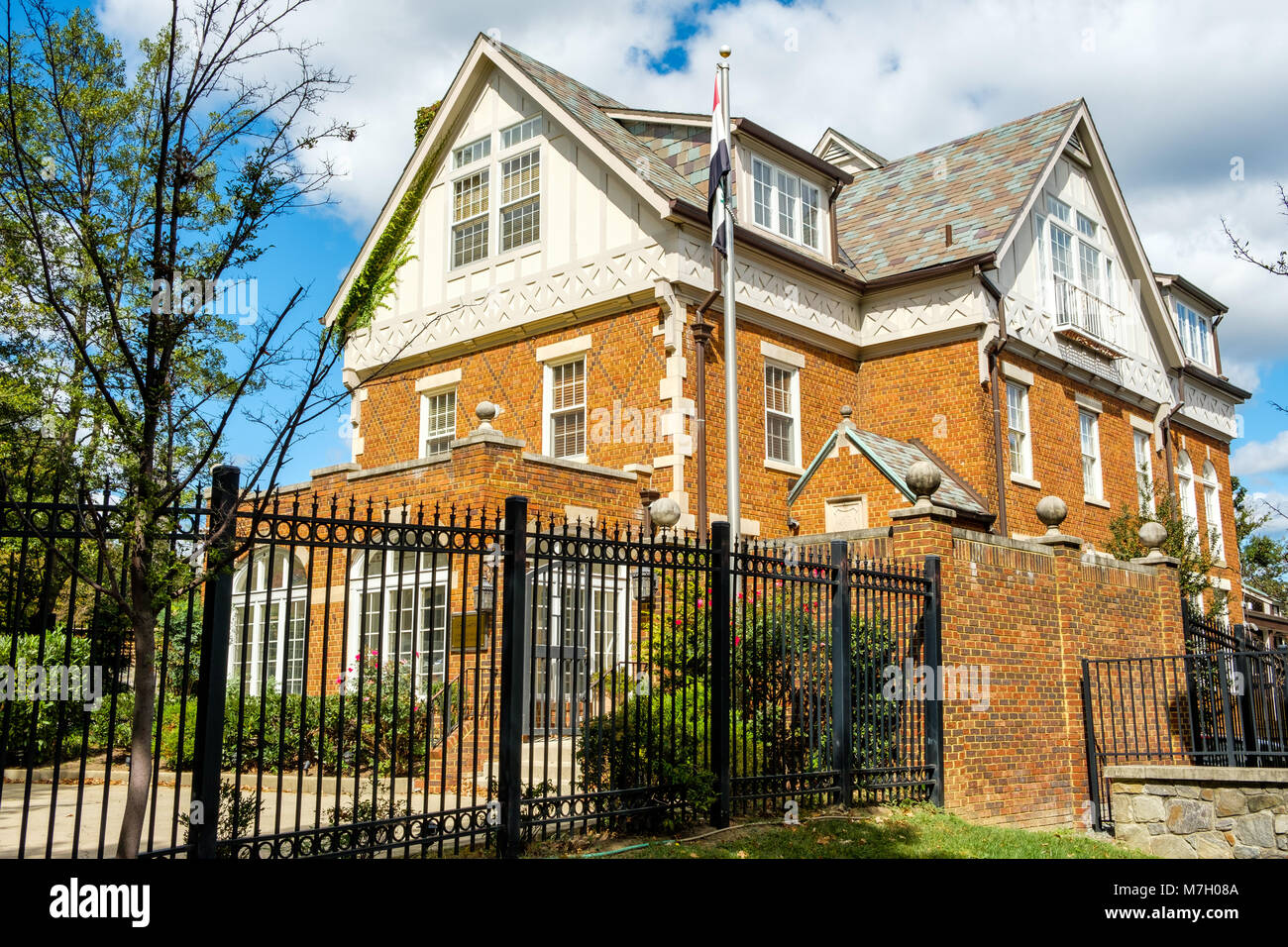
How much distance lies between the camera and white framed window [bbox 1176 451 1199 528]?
26.9 meters

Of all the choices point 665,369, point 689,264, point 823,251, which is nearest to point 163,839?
point 665,369

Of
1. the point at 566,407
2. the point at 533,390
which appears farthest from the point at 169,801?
the point at 533,390

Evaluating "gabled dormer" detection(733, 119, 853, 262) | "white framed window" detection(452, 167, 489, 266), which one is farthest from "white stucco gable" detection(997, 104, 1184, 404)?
"white framed window" detection(452, 167, 489, 266)

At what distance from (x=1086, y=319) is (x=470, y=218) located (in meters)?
13.1

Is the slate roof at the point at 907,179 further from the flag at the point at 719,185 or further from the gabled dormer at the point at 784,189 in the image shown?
the flag at the point at 719,185

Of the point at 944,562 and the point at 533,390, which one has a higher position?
the point at 533,390

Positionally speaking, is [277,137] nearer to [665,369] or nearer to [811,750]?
[811,750]

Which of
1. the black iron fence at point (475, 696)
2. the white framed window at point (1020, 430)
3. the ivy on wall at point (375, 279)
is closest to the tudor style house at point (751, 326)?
the white framed window at point (1020, 430)

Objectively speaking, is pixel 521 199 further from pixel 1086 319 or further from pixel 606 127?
pixel 1086 319

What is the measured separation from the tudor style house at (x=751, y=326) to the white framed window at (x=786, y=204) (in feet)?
0.18

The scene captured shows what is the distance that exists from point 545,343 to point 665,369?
2.95 metres

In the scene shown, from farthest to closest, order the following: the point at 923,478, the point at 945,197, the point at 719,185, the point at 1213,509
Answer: the point at 1213,509 → the point at 945,197 → the point at 719,185 → the point at 923,478

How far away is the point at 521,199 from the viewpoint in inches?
776

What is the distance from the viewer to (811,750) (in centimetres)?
1059
